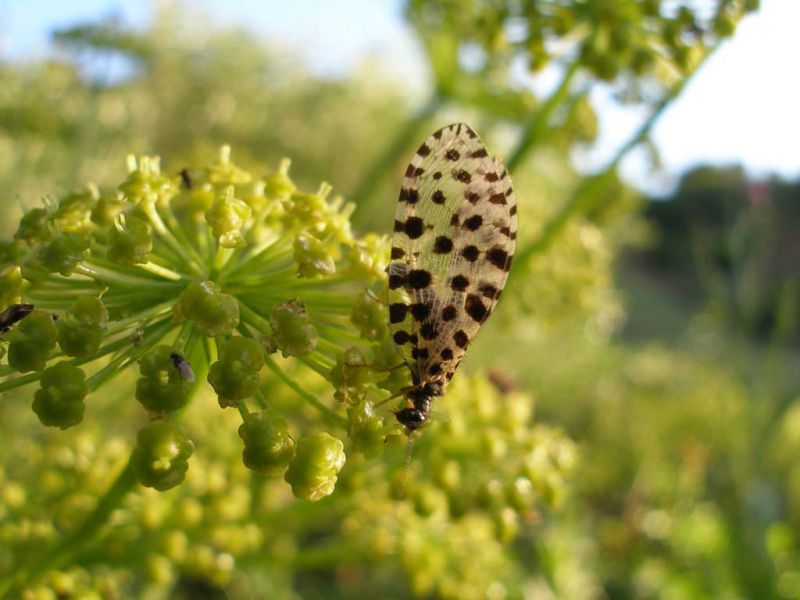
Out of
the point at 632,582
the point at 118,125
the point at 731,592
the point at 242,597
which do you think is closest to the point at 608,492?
the point at 632,582

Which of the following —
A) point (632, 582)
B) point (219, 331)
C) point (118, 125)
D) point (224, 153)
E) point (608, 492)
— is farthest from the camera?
point (608, 492)

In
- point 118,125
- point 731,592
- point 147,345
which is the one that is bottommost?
point 731,592

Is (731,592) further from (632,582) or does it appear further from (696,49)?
(696,49)

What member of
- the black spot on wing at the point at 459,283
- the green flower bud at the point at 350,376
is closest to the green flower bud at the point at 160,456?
the green flower bud at the point at 350,376

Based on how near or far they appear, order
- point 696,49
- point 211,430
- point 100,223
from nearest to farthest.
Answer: point 100,223
point 696,49
point 211,430

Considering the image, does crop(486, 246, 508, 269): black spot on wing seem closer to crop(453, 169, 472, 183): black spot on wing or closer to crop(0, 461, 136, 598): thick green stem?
crop(453, 169, 472, 183): black spot on wing

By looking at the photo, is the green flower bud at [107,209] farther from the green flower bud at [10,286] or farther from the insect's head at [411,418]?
the insect's head at [411,418]

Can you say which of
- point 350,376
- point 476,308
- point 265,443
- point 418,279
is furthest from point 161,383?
point 476,308

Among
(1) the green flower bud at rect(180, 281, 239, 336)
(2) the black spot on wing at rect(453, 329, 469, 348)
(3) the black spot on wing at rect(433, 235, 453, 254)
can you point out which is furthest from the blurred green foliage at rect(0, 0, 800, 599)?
Answer: (2) the black spot on wing at rect(453, 329, 469, 348)
